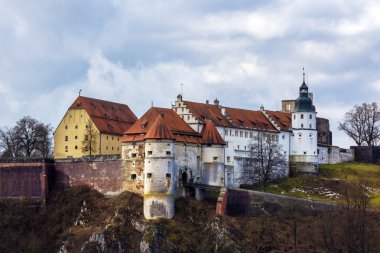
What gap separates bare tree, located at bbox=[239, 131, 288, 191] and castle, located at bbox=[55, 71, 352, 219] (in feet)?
1.53

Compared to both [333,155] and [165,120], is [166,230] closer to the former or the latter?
[165,120]

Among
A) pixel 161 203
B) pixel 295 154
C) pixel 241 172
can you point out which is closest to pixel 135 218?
pixel 161 203

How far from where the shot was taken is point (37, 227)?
3607 inches

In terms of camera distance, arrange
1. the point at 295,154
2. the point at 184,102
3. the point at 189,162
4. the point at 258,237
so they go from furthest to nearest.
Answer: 1. the point at 295,154
2. the point at 184,102
3. the point at 189,162
4. the point at 258,237

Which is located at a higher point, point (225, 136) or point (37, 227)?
point (225, 136)

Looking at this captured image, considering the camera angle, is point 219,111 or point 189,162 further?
point 219,111

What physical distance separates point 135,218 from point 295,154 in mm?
24874

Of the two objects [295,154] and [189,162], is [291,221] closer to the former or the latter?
[189,162]

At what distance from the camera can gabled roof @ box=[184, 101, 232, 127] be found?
98.7 metres

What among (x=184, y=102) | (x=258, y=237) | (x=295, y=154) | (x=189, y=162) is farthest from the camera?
(x=295, y=154)

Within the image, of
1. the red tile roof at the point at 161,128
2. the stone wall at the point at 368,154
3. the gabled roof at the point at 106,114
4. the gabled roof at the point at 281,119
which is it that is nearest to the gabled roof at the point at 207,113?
the red tile roof at the point at 161,128

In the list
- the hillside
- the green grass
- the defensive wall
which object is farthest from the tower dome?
the hillside

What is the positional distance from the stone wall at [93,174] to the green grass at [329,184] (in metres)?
14.3

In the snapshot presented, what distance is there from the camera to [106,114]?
105938 mm
